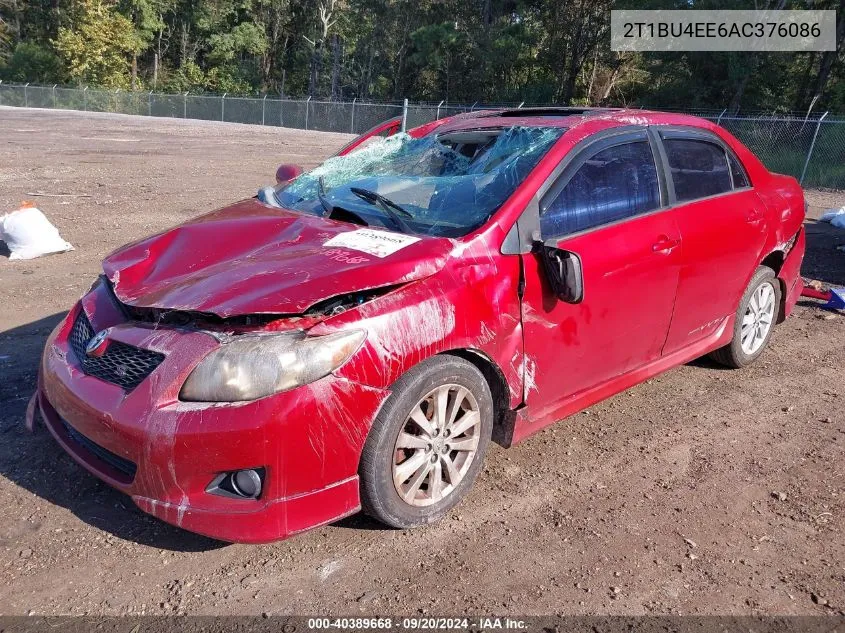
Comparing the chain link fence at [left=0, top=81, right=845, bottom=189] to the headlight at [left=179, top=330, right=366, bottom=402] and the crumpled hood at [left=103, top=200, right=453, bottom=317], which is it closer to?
the crumpled hood at [left=103, top=200, right=453, bottom=317]

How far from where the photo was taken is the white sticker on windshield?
9.63 ft

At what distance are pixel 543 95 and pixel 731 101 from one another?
10.7m

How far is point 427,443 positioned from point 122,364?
125 cm

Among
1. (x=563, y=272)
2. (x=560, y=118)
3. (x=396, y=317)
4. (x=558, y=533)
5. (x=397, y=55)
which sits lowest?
(x=558, y=533)

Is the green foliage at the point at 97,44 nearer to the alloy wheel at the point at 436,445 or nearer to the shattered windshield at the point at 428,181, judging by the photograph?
the shattered windshield at the point at 428,181

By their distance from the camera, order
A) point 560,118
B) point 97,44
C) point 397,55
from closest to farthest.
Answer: point 560,118, point 397,55, point 97,44

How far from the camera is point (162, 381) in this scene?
8.40 feet

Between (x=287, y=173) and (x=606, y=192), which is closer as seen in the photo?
(x=606, y=192)

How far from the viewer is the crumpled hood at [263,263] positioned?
2.66 metres

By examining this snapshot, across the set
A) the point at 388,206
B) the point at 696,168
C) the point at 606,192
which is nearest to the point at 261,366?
the point at 388,206

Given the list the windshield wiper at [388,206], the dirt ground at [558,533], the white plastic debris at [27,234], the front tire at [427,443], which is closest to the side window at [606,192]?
the windshield wiper at [388,206]

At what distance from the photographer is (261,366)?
8.20 ft

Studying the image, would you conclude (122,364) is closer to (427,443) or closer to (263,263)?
(263,263)

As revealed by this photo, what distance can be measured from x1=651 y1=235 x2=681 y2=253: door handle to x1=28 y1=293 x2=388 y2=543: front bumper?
1.85 meters
